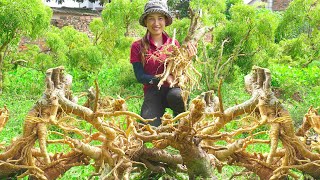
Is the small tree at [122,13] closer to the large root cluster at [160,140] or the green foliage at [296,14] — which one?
the green foliage at [296,14]

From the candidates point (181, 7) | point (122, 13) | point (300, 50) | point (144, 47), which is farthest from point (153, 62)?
point (181, 7)

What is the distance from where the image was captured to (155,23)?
2787mm

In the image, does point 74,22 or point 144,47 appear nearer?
point 144,47

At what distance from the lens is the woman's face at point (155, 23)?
2789mm

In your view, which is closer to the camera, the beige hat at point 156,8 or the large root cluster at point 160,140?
the large root cluster at point 160,140

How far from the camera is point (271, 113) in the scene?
1.78 m

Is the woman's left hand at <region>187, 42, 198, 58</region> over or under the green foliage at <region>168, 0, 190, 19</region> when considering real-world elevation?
over

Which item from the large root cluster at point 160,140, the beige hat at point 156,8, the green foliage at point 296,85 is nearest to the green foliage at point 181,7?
the green foliage at point 296,85

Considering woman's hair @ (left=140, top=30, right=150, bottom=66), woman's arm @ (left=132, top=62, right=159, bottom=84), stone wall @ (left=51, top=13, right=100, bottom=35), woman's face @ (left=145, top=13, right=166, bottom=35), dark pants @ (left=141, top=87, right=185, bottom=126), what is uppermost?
woman's face @ (left=145, top=13, right=166, bottom=35)

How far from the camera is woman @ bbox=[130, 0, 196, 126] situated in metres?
2.76

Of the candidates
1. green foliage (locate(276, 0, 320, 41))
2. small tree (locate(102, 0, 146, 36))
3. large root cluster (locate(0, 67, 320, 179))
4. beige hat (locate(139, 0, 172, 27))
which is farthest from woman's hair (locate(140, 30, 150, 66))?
green foliage (locate(276, 0, 320, 41))

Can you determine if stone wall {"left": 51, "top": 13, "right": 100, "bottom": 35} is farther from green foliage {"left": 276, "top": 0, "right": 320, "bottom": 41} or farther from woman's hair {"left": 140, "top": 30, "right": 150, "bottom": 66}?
woman's hair {"left": 140, "top": 30, "right": 150, "bottom": 66}

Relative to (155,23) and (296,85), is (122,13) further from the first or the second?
(155,23)

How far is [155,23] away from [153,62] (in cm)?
20
